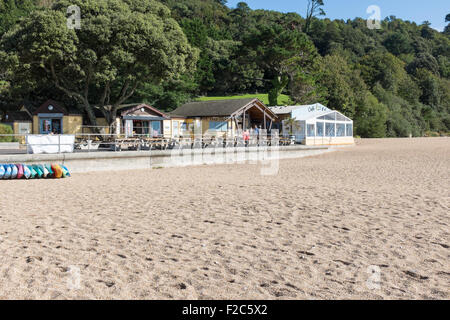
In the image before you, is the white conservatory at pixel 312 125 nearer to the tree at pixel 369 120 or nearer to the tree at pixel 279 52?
the tree at pixel 279 52

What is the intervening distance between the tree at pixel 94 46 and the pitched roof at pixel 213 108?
14.7 ft

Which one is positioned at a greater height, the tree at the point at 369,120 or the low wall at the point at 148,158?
the tree at the point at 369,120

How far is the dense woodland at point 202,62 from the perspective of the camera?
86.0 feet

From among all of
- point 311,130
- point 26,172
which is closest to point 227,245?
point 26,172

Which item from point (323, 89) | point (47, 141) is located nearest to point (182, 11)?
point (323, 89)

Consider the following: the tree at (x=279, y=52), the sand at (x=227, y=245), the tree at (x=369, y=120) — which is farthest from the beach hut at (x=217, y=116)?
the tree at (x=369, y=120)

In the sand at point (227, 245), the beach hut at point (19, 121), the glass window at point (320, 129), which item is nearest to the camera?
the sand at point (227, 245)

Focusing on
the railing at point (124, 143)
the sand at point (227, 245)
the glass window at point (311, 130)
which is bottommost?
the sand at point (227, 245)

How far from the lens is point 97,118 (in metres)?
34.1

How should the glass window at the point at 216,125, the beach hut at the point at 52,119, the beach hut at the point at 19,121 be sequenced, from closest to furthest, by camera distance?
the glass window at the point at 216,125 < the beach hut at the point at 52,119 < the beach hut at the point at 19,121

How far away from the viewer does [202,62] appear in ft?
210

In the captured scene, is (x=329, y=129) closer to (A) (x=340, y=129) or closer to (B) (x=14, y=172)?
(A) (x=340, y=129)
